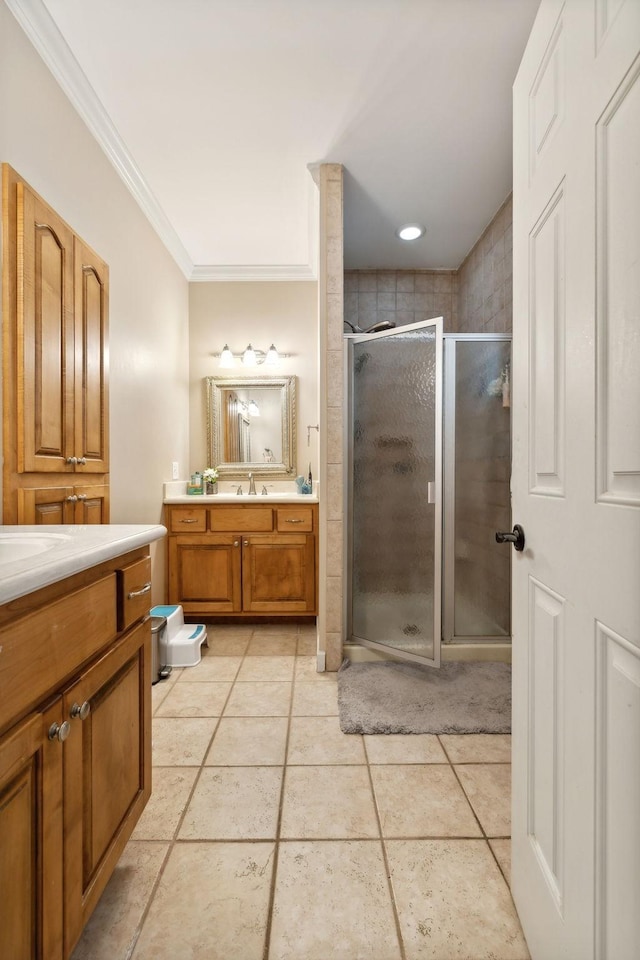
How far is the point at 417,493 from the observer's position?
7.73 feet

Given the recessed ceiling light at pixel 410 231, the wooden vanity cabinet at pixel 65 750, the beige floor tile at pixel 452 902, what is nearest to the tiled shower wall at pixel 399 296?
the recessed ceiling light at pixel 410 231

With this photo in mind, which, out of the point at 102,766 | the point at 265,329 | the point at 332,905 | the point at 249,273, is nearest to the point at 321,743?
the point at 332,905

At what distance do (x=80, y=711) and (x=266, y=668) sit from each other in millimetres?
1682

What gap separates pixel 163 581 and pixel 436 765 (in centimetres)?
197

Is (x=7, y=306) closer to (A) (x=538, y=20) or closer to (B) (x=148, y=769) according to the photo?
(B) (x=148, y=769)

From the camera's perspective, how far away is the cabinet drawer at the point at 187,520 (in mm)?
2953

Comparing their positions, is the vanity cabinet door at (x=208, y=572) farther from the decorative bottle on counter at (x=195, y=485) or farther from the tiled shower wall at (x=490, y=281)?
the tiled shower wall at (x=490, y=281)

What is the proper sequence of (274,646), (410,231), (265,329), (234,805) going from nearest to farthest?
(234,805) < (274,646) < (410,231) < (265,329)

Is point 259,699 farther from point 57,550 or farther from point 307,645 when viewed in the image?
point 57,550

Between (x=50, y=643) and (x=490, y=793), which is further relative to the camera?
(x=490, y=793)

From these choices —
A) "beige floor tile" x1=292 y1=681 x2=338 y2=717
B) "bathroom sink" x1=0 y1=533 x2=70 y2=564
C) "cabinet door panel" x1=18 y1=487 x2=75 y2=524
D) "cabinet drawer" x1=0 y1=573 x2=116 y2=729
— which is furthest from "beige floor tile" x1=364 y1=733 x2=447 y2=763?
"cabinet door panel" x1=18 y1=487 x2=75 y2=524

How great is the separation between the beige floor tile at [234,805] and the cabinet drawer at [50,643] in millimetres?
751

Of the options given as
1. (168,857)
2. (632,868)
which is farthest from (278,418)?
(632,868)

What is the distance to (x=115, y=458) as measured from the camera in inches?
86.7
